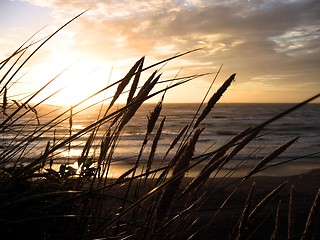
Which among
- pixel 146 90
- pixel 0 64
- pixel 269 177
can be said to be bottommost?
pixel 269 177

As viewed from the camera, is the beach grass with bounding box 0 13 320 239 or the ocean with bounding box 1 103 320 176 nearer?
the beach grass with bounding box 0 13 320 239

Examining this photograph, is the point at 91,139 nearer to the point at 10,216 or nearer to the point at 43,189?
the point at 43,189

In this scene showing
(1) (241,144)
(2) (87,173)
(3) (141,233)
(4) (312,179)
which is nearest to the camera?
(1) (241,144)

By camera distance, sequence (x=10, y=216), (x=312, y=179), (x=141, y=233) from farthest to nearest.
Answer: (x=312, y=179) → (x=141, y=233) → (x=10, y=216)

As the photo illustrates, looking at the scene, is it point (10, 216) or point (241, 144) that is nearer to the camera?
point (241, 144)

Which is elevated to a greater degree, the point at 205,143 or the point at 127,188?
the point at 127,188

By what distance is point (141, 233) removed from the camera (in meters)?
1.45

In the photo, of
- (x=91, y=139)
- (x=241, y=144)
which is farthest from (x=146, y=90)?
(x=91, y=139)

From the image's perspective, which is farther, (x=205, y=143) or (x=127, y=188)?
(x=205, y=143)

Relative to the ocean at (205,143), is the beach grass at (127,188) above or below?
above

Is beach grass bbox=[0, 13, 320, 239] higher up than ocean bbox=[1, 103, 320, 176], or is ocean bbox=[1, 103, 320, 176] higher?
beach grass bbox=[0, 13, 320, 239]

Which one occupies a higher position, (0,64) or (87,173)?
(0,64)

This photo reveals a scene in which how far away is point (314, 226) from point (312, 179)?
10831mm

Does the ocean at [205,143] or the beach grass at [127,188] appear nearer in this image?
the beach grass at [127,188]
